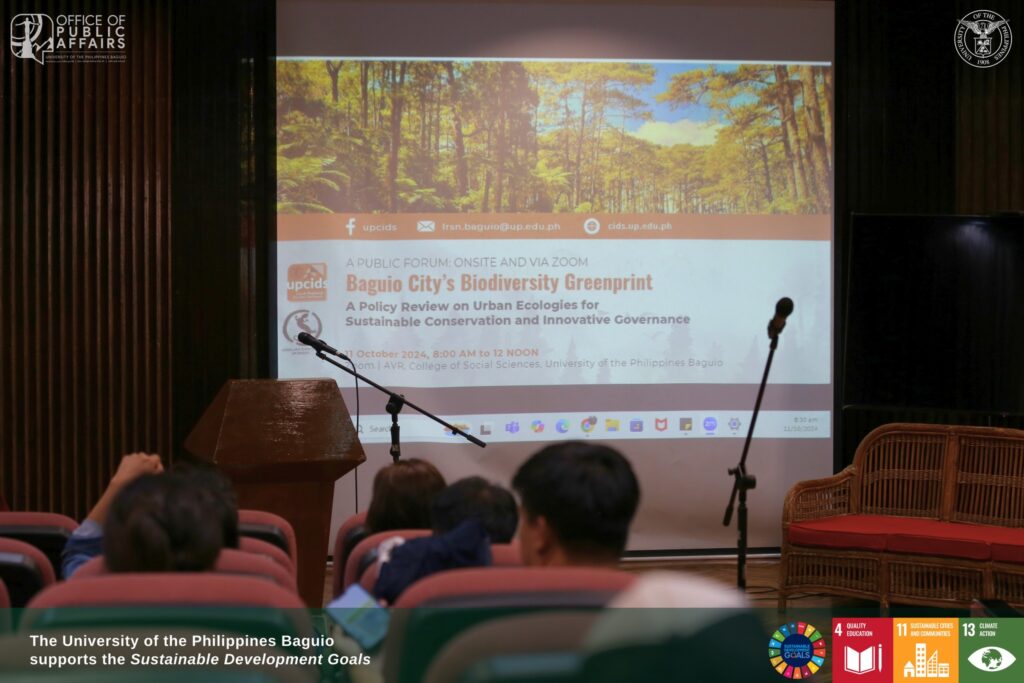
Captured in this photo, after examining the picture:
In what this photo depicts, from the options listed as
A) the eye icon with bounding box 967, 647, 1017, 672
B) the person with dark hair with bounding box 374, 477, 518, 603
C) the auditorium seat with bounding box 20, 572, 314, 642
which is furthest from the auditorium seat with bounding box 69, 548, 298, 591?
the eye icon with bounding box 967, 647, 1017, 672

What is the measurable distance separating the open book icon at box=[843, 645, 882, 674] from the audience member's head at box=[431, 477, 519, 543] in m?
0.75

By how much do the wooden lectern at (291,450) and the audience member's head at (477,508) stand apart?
109cm

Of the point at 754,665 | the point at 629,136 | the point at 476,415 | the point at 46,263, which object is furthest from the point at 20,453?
the point at 754,665

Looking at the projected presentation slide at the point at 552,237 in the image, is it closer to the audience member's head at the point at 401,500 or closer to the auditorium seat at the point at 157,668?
the audience member's head at the point at 401,500

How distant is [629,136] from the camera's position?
5684 millimetres

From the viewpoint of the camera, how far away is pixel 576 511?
69.0 inches

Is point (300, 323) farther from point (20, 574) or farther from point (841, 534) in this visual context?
point (20, 574)

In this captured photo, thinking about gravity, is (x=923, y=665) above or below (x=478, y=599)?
below

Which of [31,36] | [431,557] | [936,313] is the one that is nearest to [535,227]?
[936,313]

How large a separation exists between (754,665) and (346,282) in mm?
4428

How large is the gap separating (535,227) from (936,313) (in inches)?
83.2

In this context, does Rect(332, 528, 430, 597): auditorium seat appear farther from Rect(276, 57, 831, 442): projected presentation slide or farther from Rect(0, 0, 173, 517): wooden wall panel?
Rect(0, 0, 173, 517): wooden wall panel

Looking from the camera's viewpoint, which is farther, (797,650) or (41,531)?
(41,531)

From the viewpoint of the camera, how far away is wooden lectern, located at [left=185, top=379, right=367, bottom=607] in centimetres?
336
